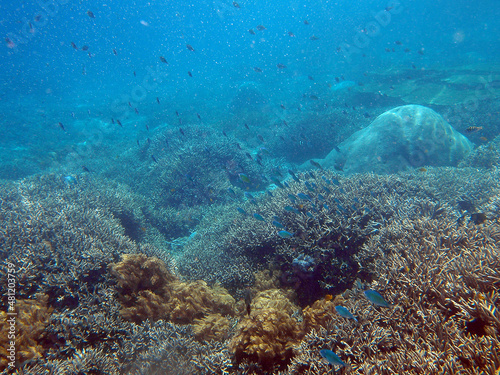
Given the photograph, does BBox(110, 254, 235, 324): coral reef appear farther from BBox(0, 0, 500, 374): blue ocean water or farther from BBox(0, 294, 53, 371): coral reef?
BBox(0, 294, 53, 371): coral reef

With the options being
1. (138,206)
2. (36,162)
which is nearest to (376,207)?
(138,206)

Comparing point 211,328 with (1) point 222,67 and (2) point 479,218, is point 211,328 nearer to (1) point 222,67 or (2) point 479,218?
(2) point 479,218

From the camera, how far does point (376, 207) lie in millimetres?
5371

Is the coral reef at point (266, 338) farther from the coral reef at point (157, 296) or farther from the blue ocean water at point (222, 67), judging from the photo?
the blue ocean water at point (222, 67)

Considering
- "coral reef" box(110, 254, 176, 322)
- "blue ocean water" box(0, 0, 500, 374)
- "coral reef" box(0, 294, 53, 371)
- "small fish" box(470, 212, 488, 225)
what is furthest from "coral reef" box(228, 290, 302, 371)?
"small fish" box(470, 212, 488, 225)

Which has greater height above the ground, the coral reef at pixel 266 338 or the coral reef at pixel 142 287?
the coral reef at pixel 142 287

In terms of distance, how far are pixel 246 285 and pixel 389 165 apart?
8487 millimetres

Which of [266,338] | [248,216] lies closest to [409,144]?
Answer: [248,216]

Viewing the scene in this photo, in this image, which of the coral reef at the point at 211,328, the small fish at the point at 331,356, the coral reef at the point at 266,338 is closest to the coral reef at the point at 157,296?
the coral reef at the point at 211,328

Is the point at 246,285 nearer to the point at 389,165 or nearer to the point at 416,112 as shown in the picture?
the point at 389,165

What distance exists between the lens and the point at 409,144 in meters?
9.77

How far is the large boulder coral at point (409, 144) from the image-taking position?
31.8 feet

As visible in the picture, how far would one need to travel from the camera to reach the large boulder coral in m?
9.70

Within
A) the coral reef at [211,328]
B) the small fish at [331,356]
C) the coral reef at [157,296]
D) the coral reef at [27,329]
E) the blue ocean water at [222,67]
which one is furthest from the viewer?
the blue ocean water at [222,67]
